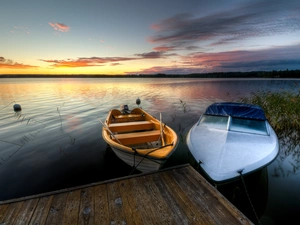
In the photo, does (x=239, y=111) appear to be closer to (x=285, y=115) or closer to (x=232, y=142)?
(x=232, y=142)

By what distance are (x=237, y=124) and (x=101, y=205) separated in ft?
17.5

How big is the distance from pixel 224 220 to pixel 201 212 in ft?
1.24

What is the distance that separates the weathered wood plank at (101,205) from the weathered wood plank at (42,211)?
0.87 metres

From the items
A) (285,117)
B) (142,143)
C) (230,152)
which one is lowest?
(142,143)

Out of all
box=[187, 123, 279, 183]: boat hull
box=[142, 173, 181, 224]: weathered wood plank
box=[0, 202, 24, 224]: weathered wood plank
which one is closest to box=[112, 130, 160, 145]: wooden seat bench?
box=[187, 123, 279, 183]: boat hull

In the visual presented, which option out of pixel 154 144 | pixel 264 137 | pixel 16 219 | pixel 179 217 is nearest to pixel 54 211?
pixel 16 219

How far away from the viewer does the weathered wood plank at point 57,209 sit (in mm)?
2525

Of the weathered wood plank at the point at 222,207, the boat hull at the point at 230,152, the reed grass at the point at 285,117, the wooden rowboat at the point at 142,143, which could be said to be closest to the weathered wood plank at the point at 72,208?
the wooden rowboat at the point at 142,143

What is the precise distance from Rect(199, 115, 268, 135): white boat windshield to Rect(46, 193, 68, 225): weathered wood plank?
5.32m

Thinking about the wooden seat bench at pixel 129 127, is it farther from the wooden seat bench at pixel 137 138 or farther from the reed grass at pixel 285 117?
the reed grass at pixel 285 117

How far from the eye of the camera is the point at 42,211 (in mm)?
2686

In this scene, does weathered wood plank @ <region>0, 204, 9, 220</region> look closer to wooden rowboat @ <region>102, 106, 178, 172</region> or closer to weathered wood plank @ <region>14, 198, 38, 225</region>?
weathered wood plank @ <region>14, 198, 38, 225</region>

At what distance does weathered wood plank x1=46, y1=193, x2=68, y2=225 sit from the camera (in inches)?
99.4

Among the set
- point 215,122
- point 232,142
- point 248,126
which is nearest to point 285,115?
point 248,126
